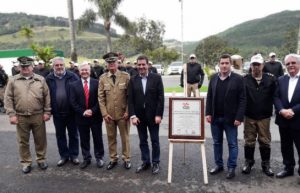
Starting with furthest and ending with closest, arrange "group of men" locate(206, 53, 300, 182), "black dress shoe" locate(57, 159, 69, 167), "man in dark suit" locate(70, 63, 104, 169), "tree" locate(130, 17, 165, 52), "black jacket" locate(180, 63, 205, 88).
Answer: "tree" locate(130, 17, 165, 52), "black jacket" locate(180, 63, 205, 88), "black dress shoe" locate(57, 159, 69, 167), "man in dark suit" locate(70, 63, 104, 169), "group of men" locate(206, 53, 300, 182)

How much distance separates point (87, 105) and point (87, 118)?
9.7 inches

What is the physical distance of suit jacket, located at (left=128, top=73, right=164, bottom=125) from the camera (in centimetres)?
585

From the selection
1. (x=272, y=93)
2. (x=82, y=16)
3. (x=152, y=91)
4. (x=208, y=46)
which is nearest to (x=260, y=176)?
(x=272, y=93)

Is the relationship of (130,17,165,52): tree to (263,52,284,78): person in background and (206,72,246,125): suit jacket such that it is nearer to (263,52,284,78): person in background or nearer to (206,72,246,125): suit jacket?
(263,52,284,78): person in background

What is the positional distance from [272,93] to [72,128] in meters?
3.78

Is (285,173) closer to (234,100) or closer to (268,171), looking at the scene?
(268,171)

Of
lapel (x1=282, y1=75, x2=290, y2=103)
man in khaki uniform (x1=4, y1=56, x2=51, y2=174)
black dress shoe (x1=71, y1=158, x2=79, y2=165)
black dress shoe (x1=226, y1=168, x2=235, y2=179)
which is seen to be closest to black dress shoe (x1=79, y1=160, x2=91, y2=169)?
black dress shoe (x1=71, y1=158, x2=79, y2=165)

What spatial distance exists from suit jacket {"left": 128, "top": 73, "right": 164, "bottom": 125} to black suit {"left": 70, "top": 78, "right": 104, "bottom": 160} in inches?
29.8

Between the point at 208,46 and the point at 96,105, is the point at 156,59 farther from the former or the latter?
the point at 96,105

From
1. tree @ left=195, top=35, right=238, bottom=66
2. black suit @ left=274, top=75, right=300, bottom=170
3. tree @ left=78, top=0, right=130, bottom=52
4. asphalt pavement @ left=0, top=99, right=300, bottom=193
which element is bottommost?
asphalt pavement @ left=0, top=99, right=300, bottom=193

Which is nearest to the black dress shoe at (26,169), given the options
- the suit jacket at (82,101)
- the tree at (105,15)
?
the suit jacket at (82,101)

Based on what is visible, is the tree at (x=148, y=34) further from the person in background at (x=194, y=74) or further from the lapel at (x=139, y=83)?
the lapel at (x=139, y=83)

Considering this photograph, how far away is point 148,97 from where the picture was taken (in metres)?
5.86

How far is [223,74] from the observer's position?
5609 millimetres
